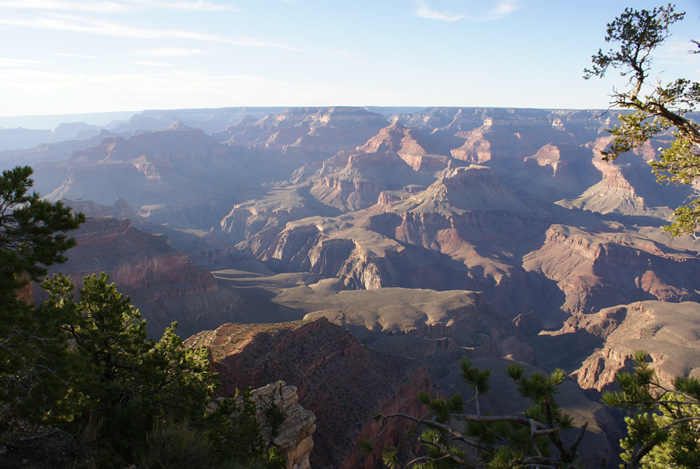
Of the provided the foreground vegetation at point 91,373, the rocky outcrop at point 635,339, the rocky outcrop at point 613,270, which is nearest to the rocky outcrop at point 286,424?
the foreground vegetation at point 91,373

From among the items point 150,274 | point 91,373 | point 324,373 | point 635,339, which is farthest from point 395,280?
point 91,373

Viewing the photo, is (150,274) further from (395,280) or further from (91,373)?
(91,373)

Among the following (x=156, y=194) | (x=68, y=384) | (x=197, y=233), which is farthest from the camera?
(x=156, y=194)

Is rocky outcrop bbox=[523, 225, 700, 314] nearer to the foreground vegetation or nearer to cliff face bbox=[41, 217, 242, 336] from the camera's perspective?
cliff face bbox=[41, 217, 242, 336]

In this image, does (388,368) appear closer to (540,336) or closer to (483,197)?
(540,336)

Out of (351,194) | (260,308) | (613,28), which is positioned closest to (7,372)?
(613,28)
